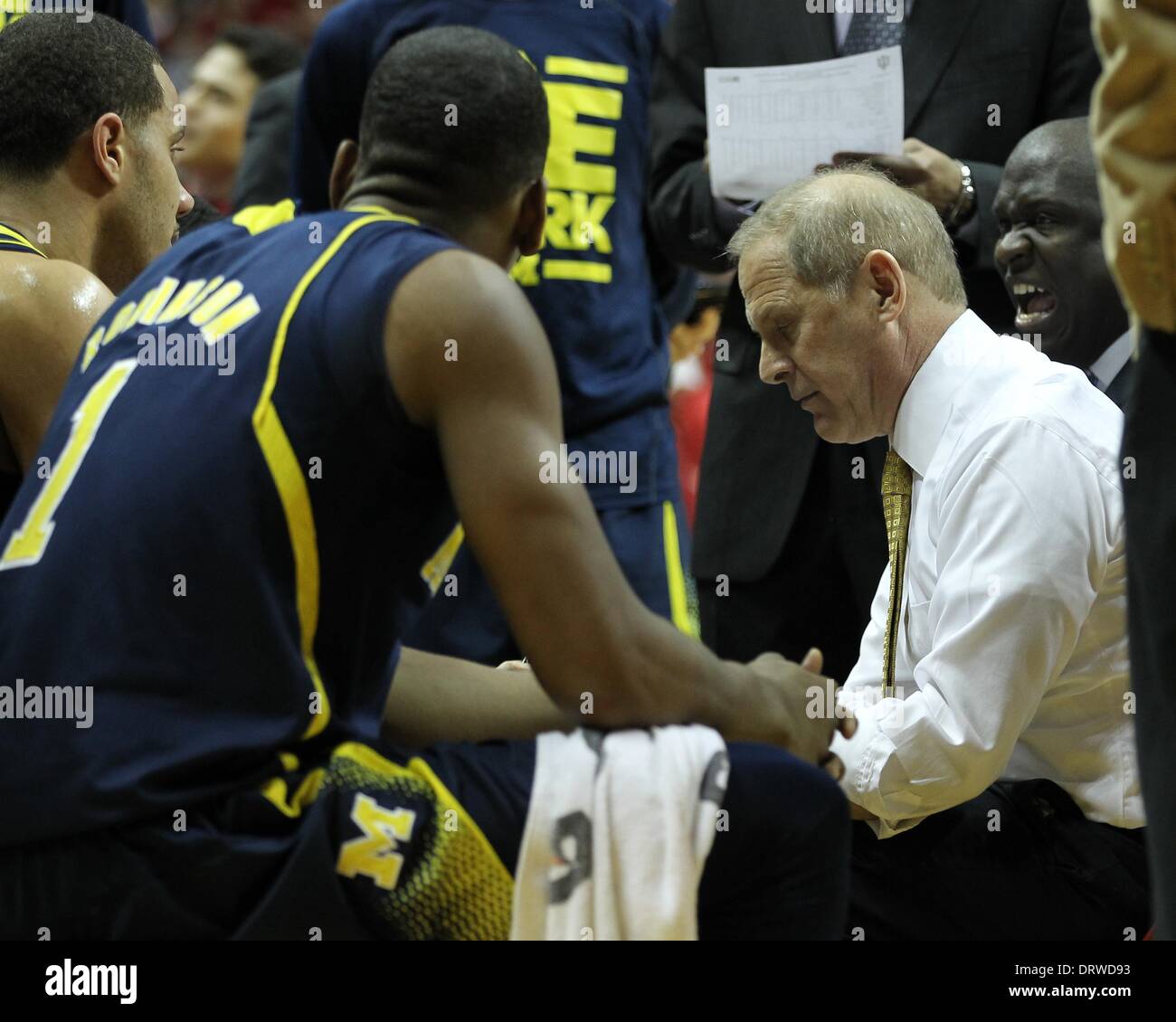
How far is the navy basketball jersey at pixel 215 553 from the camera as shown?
1.80 m

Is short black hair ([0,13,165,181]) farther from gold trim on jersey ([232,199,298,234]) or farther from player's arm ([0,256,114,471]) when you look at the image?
gold trim on jersey ([232,199,298,234])

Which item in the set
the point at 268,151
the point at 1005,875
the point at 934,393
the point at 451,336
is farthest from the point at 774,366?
the point at 268,151

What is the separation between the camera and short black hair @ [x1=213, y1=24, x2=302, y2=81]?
5969 mm

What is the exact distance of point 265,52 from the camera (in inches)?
235

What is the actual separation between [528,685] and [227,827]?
16.9 inches

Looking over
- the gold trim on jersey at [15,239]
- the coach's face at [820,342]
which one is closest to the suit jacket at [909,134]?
the coach's face at [820,342]

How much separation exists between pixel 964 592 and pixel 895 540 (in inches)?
11.1

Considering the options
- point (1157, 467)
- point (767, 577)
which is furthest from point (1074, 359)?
point (1157, 467)

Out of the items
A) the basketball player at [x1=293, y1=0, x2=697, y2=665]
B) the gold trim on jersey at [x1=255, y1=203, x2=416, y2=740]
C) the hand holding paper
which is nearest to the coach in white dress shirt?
the hand holding paper

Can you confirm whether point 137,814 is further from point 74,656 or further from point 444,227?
point 444,227

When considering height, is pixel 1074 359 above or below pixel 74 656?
above

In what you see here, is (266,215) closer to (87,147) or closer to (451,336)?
(87,147)

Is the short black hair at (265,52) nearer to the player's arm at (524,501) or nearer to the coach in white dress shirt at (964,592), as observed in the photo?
the coach in white dress shirt at (964,592)
